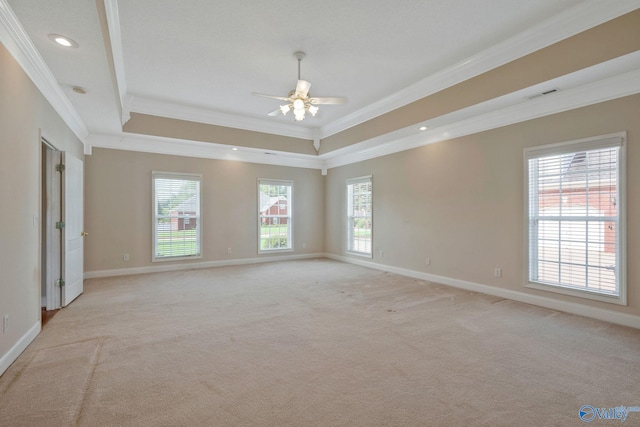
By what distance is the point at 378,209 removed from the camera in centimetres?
661

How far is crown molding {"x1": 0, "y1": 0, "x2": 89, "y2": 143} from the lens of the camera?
7.36ft

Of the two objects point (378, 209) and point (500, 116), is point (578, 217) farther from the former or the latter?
point (378, 209)

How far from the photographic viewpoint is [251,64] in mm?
3977

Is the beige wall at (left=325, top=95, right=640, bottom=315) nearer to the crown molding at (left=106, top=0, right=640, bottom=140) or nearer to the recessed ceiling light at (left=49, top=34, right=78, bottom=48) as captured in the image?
the crown molding at (left=106, top=0, right=640, bottom=140)

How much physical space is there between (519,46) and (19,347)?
553 centimetres

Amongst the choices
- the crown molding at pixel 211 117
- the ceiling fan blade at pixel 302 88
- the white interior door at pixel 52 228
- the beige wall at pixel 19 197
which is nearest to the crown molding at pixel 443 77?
the crown molding at pixel 211 117

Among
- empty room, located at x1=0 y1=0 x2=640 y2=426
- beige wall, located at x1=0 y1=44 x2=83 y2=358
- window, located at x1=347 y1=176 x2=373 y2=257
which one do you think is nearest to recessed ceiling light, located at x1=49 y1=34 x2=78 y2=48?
empty room, located at x1=0 y1=0 x2=640 y2=426

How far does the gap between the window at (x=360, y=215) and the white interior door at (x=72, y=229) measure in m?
5.04

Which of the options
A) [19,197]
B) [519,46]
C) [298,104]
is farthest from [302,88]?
[19,197]

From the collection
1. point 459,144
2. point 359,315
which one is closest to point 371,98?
point 459,144

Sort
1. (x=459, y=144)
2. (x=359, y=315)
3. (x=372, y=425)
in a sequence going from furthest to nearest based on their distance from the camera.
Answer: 1. (x=459, y=144)
2. (x=359, y=315)
3. (x=372, y=425)

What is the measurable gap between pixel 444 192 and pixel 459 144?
2.62 ft

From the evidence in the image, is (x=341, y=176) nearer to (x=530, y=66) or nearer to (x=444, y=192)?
(x=444, y=192)

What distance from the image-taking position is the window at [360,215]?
689 cm
